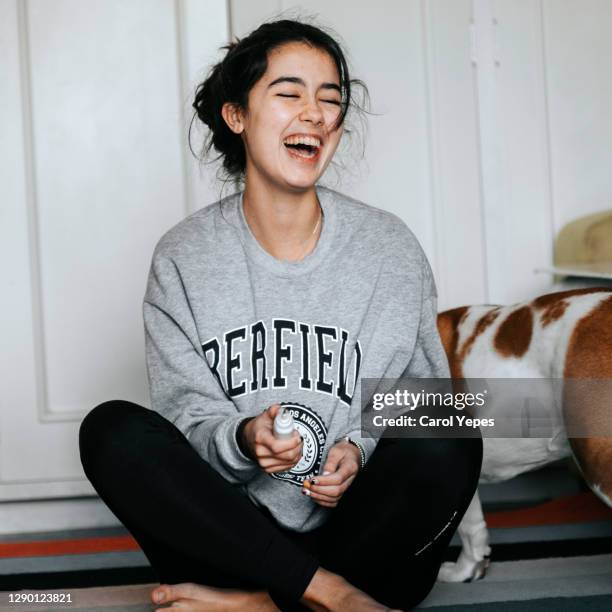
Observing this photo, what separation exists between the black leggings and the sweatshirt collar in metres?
0.29

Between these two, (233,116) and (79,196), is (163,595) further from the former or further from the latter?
(79,196)

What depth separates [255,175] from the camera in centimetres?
146

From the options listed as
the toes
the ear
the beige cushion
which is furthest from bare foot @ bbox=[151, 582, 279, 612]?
the beige cushion

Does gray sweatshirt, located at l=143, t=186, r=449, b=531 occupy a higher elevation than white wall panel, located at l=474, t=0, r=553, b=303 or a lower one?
lower

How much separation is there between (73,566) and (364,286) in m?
0.83

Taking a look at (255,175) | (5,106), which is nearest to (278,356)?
(255,175)

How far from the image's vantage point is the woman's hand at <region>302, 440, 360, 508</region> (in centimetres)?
123

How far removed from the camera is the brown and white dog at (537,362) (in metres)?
1.39

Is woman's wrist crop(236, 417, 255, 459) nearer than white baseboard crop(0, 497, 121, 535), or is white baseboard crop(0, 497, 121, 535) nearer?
woman's wrist crop(236, 417, 255, 459)

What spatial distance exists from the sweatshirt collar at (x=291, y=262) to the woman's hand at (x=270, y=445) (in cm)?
30

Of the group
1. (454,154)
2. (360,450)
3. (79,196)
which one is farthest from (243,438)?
(454,154)

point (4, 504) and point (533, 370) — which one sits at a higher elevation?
point (533, 370)

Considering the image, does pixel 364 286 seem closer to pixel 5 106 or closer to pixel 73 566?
pixel 73 566

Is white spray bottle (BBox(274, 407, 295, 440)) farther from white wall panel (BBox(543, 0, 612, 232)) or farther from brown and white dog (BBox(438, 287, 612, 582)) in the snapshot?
white wall panel (BBox(543, 0, 612, 232))
